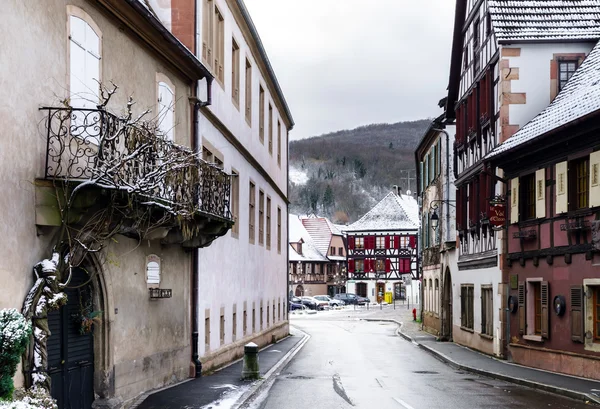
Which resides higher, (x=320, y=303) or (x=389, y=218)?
(x=389, y=218)

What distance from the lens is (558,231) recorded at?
2156 centimetres

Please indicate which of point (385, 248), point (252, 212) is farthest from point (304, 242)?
point (252, 212)

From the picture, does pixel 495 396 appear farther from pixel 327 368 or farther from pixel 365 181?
pixel 365 181

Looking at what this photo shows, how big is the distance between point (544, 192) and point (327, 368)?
7.64m

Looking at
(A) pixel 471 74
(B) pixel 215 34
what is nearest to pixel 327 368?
(B) pixel 215 34

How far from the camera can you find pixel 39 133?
34.8 ft

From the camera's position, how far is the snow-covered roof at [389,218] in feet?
292

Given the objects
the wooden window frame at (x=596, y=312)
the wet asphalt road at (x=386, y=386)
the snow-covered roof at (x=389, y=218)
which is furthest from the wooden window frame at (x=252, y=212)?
the snow-covered roof at (x=389, y=218)

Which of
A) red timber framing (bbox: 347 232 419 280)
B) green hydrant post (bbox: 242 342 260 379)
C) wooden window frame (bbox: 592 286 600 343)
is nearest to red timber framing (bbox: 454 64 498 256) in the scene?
wooden window frame (bbox: 592 286 600 343)

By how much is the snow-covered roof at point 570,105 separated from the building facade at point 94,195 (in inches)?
349

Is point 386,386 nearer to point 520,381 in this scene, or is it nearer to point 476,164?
point 520,381

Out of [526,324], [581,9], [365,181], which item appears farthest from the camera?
[365,181]

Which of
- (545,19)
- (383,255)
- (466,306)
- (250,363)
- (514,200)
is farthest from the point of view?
(383,255)

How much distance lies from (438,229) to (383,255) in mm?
50507
